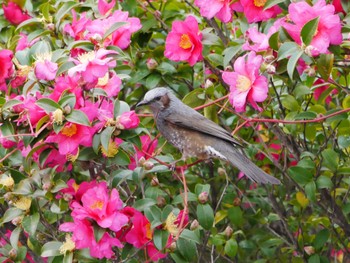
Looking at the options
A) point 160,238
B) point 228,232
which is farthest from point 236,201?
point 160,238

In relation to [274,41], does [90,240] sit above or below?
below

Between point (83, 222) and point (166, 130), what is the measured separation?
832 mm

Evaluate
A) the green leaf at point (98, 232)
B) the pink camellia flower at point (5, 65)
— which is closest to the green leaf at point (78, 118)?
the green leaf at point (98, 232)

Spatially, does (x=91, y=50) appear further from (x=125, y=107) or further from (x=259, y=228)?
(x=259, y=228)

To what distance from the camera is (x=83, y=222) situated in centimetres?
252

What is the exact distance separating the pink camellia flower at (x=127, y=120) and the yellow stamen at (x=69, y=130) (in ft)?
0.50

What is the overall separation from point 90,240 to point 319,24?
1.06 m

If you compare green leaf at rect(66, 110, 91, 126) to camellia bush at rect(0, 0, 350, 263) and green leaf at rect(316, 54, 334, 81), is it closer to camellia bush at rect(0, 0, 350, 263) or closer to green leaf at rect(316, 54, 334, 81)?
camellia bush at rect(0, 0, 350, 263)

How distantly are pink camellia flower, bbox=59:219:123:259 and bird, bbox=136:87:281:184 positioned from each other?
0.70m

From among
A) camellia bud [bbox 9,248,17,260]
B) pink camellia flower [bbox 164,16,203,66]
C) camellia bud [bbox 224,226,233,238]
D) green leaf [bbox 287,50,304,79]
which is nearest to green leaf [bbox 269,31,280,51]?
green leaf [bbox 287,50,304,79]

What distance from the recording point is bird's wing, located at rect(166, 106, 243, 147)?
301 cm

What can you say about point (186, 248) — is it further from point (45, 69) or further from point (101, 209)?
point (45, 69)

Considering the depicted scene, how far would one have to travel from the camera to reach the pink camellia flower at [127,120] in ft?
Result: 8.29

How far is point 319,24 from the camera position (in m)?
2.51
